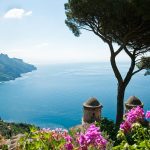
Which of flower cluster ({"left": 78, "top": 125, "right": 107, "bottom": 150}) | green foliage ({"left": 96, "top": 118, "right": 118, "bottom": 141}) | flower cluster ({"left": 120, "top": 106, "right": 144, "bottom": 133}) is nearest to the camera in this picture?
flower cluster ({"left": 78, "top": 125, "right": 107, "bottom": 150})

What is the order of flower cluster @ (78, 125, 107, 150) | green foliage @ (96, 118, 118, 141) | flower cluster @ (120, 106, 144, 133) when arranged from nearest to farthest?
1. flower cluster @ (78, 125, 107, 150)
2. flower cluster @ (120, 106, 144, 133)
3. green foliage @ (96, 118, 118, 141)

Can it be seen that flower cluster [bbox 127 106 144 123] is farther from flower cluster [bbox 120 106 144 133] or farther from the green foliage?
the green foliage

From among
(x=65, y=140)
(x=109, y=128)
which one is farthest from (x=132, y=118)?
(x=109, y=128)

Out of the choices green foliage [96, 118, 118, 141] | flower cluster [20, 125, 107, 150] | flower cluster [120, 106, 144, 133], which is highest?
flower cluster [120, 106, 144, 133]

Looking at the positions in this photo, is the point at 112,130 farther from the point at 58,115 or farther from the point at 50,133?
the point at 58,115

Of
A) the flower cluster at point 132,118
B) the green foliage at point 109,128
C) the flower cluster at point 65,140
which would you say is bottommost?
the green foliage at point 109,128

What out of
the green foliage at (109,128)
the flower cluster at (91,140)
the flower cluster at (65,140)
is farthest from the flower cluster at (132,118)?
the green foliage at (109,128)

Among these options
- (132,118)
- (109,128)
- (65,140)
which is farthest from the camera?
(109,128)

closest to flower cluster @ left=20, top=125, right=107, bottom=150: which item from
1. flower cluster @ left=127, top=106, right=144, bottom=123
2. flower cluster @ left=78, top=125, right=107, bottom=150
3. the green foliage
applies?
flower cluster @ left=78, top=125, right=107, bottom=150

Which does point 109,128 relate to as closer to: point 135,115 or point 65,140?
point 135,115

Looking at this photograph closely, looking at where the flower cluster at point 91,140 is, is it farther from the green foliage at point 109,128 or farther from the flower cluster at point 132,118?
the green foliage at point 109,128

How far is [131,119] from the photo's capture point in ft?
13.6

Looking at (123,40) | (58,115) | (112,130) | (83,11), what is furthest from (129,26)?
(58,115)

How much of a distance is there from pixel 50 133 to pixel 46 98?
107 metres
